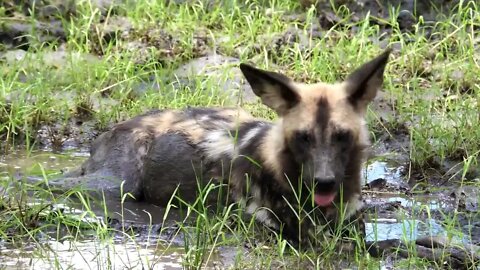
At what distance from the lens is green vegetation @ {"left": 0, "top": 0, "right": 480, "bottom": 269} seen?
7375 millimetres

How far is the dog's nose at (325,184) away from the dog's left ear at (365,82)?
517 mm

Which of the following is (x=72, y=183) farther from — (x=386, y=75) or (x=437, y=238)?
(x=386, y=75)

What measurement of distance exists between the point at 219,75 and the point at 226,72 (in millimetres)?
71

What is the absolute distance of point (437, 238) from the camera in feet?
16.6

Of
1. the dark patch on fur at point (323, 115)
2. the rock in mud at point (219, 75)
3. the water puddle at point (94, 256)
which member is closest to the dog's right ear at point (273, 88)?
the dark patch on fur at point (323, 115)

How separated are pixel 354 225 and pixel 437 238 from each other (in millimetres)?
417

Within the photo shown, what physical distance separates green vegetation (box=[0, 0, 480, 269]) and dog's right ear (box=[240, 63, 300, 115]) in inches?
31.9

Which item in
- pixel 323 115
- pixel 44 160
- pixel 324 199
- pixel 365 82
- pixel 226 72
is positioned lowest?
pixel 44 160

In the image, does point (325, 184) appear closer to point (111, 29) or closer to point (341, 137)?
point (341, 137)

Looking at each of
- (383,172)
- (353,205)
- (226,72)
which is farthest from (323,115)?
(226,72)

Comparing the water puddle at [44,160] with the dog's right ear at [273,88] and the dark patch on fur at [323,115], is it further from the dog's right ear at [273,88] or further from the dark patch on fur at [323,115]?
the dark patch on fur at [323,115]

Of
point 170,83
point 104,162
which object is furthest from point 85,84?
point 104,162

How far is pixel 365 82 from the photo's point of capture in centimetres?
530

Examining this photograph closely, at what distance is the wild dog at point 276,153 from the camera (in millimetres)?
5121
